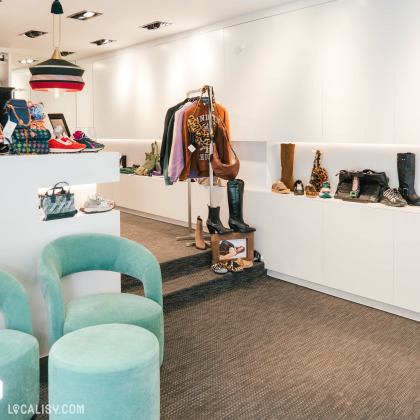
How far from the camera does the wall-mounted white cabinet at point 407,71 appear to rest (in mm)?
3785

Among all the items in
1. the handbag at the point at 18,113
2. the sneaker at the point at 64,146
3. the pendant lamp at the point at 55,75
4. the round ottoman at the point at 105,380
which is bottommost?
the round ottoman at the point at 105,380

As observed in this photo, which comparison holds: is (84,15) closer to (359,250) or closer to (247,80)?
(247,80)

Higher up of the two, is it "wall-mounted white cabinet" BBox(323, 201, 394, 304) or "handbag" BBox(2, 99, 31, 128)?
"handbag" BBox(2, 99, 31, 128)

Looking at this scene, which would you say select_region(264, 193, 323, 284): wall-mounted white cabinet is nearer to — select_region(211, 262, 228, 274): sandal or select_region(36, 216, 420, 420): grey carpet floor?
select_region(36, 216, 420, 420): grey carpet floor

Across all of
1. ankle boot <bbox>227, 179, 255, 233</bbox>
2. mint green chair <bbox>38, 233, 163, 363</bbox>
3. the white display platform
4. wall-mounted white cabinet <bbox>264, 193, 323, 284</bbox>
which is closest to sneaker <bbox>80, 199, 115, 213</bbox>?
the white display platform

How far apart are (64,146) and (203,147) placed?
6.17 ft

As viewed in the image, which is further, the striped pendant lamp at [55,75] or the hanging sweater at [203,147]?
the hanging sweater at [203,147]

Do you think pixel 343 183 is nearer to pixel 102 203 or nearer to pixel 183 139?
pixel 183 139

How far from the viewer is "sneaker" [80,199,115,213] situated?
3.53 metres

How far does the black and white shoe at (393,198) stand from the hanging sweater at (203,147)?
162 cm

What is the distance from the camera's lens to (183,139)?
5.02m

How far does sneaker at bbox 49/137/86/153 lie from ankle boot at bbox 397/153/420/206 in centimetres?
259

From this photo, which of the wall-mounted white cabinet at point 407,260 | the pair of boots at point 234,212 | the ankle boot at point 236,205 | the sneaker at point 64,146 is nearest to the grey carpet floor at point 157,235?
the pair of boots at point 234,212

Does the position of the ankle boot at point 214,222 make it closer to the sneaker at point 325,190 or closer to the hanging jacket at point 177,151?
the hanging jacket at point 177,151
